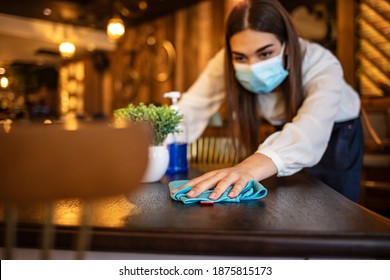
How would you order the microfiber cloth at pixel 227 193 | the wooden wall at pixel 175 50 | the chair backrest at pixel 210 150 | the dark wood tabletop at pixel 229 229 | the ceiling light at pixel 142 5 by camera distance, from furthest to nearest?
the ceiling light at pixel 142 5 < the wooden wall at pixel 175 50 < the chair backrest at pixel 210 150 < the microfiber cloth at pixel 227 193 < the dark wood tabletop at pixel 229 229

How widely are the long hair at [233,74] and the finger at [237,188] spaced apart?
0.53 metres

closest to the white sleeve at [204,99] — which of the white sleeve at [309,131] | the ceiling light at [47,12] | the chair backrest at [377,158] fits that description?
the white sleeve at [309,131]

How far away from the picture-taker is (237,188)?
74 centimetres

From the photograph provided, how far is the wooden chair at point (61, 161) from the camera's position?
366mm

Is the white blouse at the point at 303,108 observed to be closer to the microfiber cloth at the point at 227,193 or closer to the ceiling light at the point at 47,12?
the microfiber cloth at the point at 227,193

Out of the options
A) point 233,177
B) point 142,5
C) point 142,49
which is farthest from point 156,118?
point 142,49

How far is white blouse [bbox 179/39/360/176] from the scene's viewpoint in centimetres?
92

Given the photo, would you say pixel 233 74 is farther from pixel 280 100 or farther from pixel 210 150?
pixel 210 150

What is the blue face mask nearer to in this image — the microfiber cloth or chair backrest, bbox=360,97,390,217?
the microfiber cloth

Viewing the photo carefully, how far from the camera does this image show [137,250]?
0.52 metres

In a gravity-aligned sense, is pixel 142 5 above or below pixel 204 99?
above

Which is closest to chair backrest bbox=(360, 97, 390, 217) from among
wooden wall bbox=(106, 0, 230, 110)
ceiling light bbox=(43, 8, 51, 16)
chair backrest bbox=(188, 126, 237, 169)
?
chair backrest bbox=(188, 126, 237, 169)

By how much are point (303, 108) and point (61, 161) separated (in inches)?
33.1
